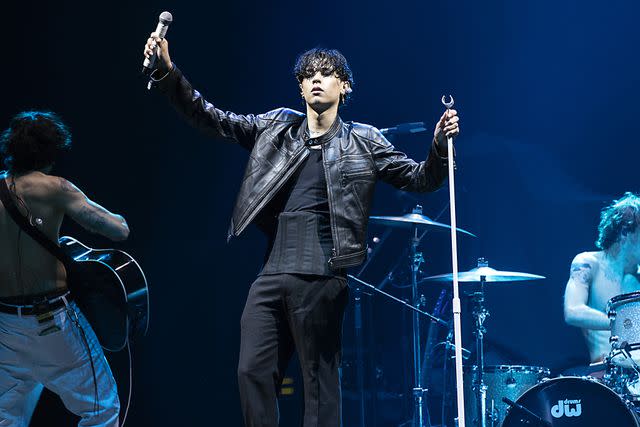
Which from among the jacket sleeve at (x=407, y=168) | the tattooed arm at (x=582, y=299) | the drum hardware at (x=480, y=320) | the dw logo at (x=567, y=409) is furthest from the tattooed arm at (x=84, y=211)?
the tattooed arm at (x=582, y=299)

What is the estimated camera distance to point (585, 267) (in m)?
5.73

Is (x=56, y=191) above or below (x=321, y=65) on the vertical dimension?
below

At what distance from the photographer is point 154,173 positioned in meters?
6.13

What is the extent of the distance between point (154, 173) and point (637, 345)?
3.64m

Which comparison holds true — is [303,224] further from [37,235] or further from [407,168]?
[37,235]

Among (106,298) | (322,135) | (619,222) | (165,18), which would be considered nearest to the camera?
(165,18)

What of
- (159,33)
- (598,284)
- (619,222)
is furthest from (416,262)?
(159,33)

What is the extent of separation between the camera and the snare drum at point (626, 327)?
15.4ft

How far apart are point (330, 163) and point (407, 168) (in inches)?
13.2

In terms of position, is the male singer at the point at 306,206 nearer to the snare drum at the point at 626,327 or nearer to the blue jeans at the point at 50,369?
the blue jeans at the point at 50,369

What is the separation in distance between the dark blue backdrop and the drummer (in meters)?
1.05

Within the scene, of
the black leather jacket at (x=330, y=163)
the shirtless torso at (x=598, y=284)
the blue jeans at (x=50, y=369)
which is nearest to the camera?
the black leather jacket at (x=330, y=163)

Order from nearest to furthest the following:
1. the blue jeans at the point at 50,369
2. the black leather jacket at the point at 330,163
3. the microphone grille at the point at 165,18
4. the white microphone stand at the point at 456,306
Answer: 1. the white microphone stand at the point at 456,306
2. the microphone grille at the point at 165,18
3. the black leather jacket at the point at 330,163
4. the blue jeans at the point at 50,369

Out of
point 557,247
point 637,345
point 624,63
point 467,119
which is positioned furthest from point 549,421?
point 624,63
